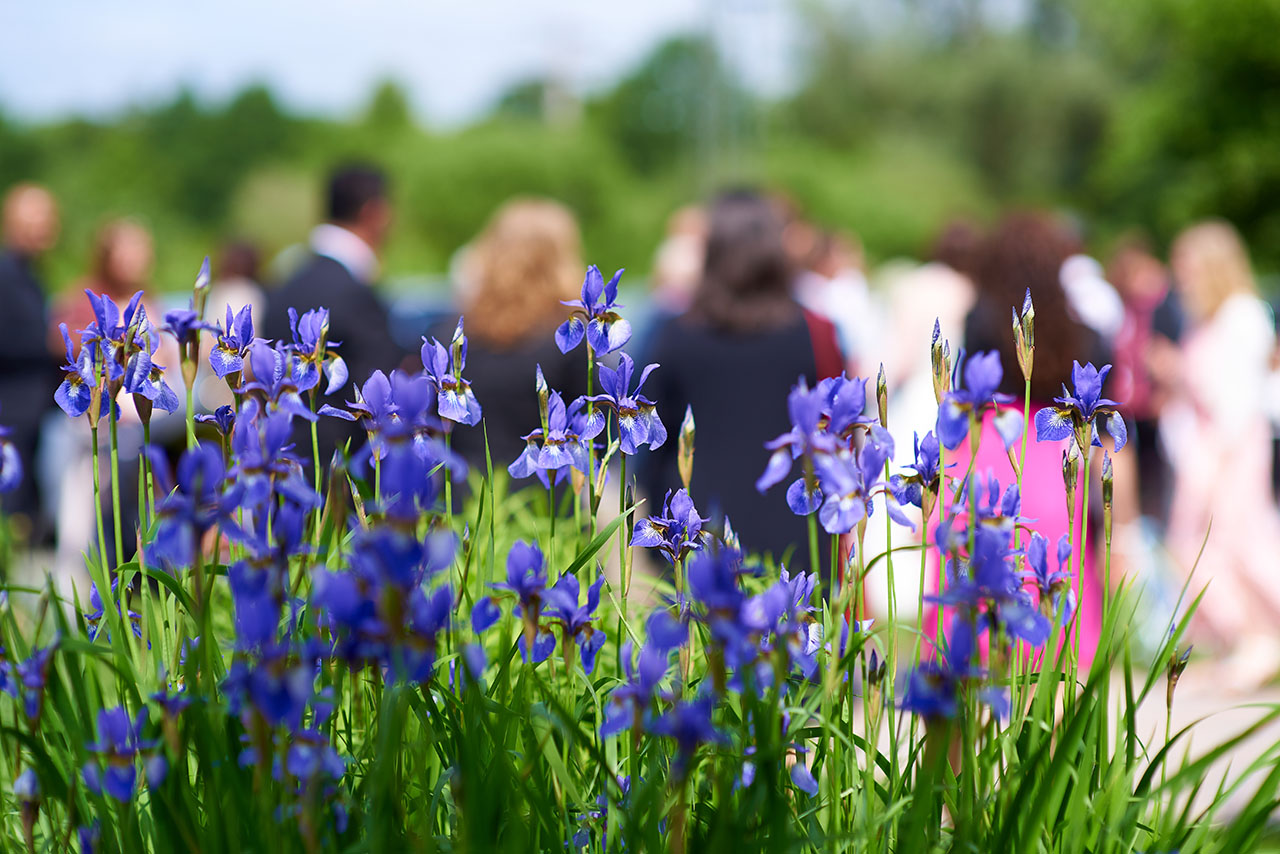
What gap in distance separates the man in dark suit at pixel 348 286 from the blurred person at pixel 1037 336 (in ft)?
6.88

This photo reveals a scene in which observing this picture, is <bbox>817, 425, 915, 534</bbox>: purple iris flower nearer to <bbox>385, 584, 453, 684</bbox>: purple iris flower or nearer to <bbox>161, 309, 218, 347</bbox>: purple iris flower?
<bbox>385, 584, 453, 684</bbox>: purple iris flower

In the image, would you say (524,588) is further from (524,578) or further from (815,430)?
(815,430)

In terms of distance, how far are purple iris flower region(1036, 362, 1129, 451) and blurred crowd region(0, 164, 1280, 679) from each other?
0.70 metres

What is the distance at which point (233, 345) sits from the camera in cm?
143

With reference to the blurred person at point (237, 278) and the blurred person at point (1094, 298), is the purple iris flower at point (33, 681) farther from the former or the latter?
the blurred person at point (237, 278)

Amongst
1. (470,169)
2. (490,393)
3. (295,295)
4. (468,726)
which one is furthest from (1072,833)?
(470,169)

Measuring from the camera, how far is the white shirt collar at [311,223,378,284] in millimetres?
4539

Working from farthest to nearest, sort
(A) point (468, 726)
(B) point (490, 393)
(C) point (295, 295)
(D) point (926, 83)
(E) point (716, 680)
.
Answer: (D) point (926, 83) → (C) point (295, 295) → (B) point (490, 393) → (A) point (468, 726) → (E) point (716, 680)

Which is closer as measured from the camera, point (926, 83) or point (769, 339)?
point (769, 339)

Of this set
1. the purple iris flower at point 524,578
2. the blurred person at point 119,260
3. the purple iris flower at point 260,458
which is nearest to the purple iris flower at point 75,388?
the purple iris flower at point 260,458

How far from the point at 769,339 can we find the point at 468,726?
2.59 meters

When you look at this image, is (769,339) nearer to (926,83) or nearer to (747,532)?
(747,532)

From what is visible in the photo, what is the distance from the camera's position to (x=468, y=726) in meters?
1.18

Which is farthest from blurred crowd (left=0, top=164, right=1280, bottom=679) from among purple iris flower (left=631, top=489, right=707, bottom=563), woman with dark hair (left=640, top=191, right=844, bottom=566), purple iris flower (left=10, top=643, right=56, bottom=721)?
purple iris flower (left=10, top=643, right=56, bottom=721)
